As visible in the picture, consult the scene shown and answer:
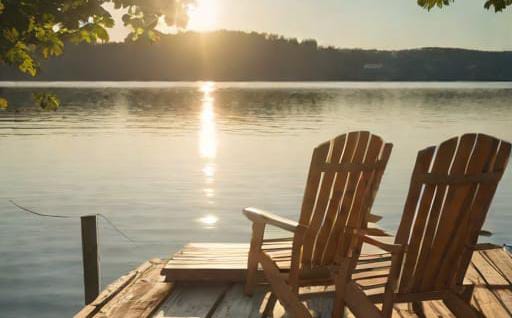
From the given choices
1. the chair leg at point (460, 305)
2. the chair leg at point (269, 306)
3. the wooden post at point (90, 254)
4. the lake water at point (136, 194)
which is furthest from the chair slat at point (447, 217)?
the lake water at point (136, 194)

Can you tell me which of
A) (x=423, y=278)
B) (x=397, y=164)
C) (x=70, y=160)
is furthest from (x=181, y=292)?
(x=70, y=160)

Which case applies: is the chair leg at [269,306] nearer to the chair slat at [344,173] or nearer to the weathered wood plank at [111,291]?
the chair slat at [344,173]

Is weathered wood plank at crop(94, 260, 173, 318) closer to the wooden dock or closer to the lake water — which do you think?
the wooden dock

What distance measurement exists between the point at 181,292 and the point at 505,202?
14425 mm

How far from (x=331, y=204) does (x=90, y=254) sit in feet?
13.7

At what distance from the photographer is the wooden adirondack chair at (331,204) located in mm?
4434

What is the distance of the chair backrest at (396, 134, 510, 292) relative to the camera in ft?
12.8

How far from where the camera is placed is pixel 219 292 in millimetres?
5297

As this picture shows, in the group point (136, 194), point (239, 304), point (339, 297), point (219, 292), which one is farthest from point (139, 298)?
point (136, 194)

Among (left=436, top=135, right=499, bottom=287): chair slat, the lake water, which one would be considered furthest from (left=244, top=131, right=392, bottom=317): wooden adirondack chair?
the lake water

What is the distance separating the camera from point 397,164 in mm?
26141

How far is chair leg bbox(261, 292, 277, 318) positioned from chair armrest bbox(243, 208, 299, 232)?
623mm

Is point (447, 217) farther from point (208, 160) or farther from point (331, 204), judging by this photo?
point (208, 160)

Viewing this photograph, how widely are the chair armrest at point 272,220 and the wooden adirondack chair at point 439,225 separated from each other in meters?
0.38
